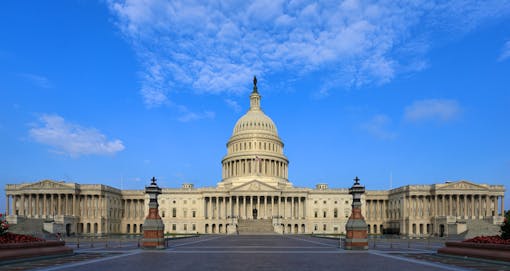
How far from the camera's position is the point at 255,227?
12088 centimetres

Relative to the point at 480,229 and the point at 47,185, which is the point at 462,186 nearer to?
the point at 480,229

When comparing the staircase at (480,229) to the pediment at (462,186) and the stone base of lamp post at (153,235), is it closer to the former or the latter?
the pediment at (462,186)

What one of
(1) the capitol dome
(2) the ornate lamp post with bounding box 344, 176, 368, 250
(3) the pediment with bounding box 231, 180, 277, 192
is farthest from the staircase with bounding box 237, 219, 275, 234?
(2) the ornate lamp post with bounding box 344, 176, 368, 250

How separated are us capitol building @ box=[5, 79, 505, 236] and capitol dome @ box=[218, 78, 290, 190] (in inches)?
13.1

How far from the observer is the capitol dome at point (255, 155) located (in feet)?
506

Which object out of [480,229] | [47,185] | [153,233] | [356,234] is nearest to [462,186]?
[480,229]

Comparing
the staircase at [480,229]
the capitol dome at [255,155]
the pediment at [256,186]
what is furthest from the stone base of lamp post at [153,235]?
the capitol dome at [255,155]

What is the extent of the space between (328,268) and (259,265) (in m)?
4.06

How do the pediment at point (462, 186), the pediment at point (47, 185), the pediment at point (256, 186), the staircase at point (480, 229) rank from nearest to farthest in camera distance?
the staircase at point (480, 229) → the pediment at point (462, 186) → the pediment at point (47, 185) → the pediment at point (256, 186)

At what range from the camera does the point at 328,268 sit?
26516 mm

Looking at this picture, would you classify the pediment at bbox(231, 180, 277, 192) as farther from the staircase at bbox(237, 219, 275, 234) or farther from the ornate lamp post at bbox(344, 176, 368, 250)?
the ornate lamp post at bbox(344, 176, 368, 250)

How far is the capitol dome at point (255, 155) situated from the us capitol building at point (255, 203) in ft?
1.09

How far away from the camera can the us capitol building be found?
127 meters

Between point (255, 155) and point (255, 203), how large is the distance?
1891cm
